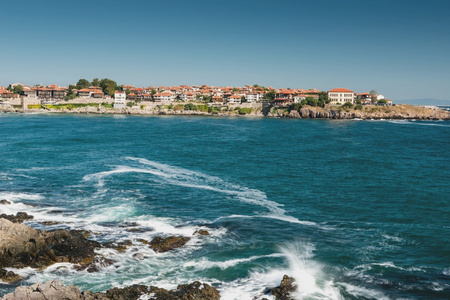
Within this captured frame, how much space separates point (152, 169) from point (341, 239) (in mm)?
30986

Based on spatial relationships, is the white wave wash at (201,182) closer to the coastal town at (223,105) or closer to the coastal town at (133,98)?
the coastal town at (223,105)

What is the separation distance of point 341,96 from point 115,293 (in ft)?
588

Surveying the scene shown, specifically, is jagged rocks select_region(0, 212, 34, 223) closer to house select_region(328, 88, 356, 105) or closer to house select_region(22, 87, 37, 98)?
house select_region(328, 88, 356, 105)

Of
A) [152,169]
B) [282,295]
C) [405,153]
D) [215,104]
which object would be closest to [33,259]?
[282,295]

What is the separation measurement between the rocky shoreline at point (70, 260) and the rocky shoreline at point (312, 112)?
149 meters

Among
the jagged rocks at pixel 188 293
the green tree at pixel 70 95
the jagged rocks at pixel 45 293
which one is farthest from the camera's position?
the green tree at pixel 70 95

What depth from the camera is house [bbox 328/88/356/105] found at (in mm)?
179000

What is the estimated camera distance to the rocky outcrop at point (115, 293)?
15.1 meters

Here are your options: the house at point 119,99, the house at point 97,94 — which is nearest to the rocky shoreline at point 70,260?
the house at point 119,99

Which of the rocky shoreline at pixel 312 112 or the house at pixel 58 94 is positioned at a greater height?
the house at pixel 58 94

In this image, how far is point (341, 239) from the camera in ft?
85.1

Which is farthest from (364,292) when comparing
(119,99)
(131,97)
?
(131,97)

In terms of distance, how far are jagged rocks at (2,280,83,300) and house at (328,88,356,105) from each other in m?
178

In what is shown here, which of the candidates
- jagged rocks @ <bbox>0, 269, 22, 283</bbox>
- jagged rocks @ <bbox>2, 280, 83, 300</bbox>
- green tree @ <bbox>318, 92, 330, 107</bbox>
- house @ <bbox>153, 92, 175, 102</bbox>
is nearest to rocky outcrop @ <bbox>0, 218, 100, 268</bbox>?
jagged rocks @ <bbox>0, 269, 22, 283</bbox>
